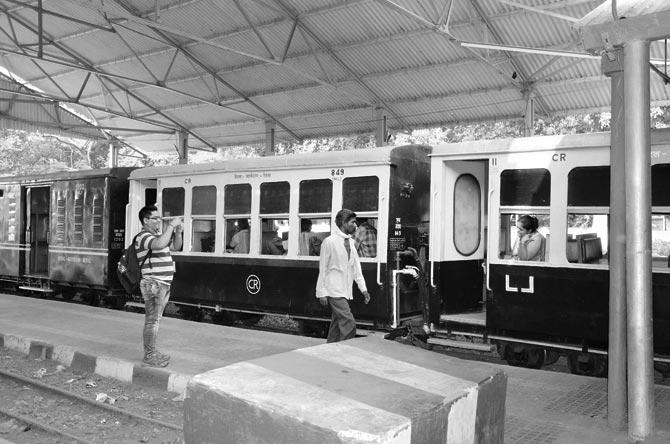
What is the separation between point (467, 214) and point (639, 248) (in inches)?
146

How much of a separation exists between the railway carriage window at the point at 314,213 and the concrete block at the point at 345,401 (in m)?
5.02

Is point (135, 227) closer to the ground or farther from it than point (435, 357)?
farther from it

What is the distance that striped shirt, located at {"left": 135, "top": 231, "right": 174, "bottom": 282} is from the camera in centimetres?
656

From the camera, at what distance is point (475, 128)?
23.3 metres

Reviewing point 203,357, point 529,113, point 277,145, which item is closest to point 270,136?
point 277,145

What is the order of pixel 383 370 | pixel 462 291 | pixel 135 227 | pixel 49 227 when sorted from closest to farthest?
pixel 383 370
pixel 462 291
pixel 135 227
pixel 49 227

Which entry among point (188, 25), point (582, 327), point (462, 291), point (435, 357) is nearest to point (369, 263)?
point (462, 291)

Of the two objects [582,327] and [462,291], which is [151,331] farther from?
[582,327]

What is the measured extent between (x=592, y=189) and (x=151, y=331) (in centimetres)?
498

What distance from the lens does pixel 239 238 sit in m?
9.88

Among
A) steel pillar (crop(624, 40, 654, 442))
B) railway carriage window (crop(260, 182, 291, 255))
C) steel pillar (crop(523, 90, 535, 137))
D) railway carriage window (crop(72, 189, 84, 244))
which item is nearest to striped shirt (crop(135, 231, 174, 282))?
railway carriage window (crop(260, 182, 291, 255))

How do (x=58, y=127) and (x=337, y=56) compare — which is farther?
(x=58, y=127)

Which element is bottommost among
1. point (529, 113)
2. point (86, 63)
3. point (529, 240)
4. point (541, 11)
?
point (529, 240)

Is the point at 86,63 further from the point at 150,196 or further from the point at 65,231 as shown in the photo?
the point at 150,196
